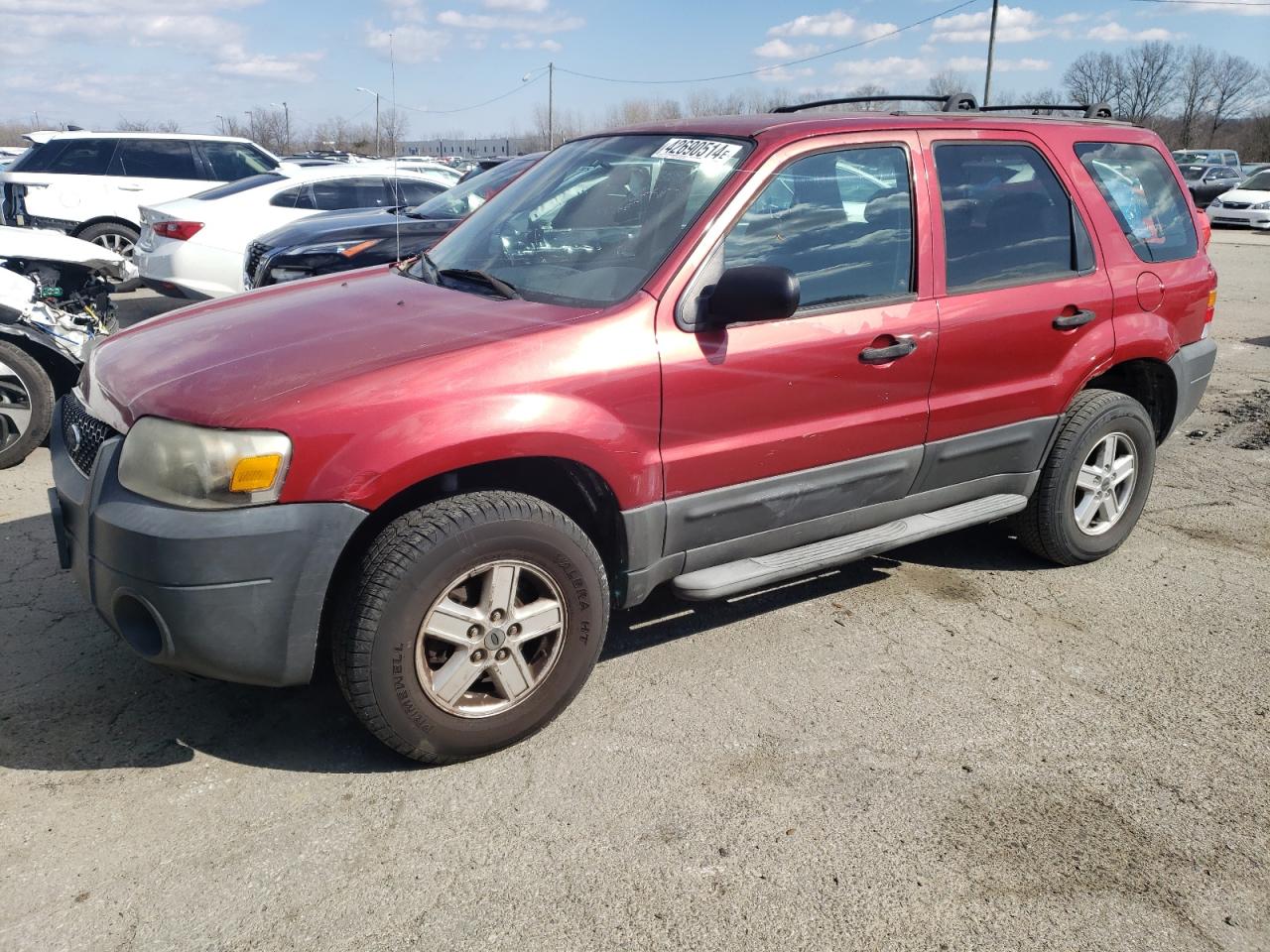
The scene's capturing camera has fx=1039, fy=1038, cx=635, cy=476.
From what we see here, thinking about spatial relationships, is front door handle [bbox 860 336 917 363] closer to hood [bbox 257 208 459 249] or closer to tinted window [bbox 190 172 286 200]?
hood [bbox 257 208 459 249]

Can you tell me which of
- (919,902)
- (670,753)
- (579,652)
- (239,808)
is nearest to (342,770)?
(239,808)

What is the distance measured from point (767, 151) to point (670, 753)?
1985mm

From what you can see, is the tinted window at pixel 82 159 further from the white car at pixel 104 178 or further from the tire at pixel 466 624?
the tire at pixel 466 624

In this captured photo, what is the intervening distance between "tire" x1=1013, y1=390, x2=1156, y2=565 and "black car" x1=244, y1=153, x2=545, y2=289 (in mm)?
4372

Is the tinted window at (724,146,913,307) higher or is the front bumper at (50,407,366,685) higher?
the tinted window at (724,146,913,307)

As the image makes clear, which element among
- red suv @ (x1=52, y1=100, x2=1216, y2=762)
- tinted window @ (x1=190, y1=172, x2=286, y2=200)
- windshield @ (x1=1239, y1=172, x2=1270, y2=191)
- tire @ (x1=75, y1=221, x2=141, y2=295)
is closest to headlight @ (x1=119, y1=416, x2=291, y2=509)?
red suv @ (x1=52, y1=100, x2=1216, y2=762)

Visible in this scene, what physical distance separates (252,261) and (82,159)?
6.18 meters

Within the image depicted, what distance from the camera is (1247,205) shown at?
25344mm

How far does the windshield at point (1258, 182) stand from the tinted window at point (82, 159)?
25969mm

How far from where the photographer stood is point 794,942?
7.96 feet

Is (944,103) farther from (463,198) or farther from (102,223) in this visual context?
(102,223)

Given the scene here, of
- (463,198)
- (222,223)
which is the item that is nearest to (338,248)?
(463,198)

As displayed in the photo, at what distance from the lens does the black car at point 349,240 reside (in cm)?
750

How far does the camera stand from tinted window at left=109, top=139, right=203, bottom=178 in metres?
12.7
